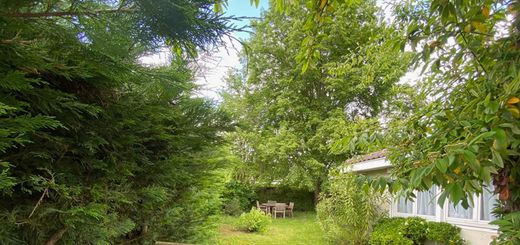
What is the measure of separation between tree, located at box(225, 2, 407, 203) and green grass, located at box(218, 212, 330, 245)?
432 cm

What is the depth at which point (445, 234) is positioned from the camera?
754 cm

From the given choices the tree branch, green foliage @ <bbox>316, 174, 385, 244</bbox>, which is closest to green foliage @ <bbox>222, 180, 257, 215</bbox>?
green foliage @ <bbox>316, 174, 385, 244</bbox>

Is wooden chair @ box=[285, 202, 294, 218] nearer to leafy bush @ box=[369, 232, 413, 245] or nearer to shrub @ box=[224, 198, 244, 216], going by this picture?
shrub @ box=[224, 198, 244, 216]

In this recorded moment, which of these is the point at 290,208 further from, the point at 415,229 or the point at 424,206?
the point at 415,229

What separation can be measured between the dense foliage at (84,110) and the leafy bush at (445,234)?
721 cm

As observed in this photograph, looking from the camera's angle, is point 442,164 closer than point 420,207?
Yes

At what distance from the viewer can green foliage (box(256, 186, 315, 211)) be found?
2070cm

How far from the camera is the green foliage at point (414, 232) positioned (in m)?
7.55

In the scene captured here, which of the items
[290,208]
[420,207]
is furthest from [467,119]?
[290,208]

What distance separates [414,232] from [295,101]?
12.1m

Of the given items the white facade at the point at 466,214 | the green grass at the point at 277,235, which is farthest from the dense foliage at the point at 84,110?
the green grass at the point at 277,235

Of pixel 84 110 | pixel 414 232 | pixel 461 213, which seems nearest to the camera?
pixel 84 110

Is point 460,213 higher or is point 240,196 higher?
point 460,213

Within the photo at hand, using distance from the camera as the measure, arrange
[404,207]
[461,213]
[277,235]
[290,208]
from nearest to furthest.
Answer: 1. [461,213]
2. [404,207]
3. [277,235]
4. [290,208]
